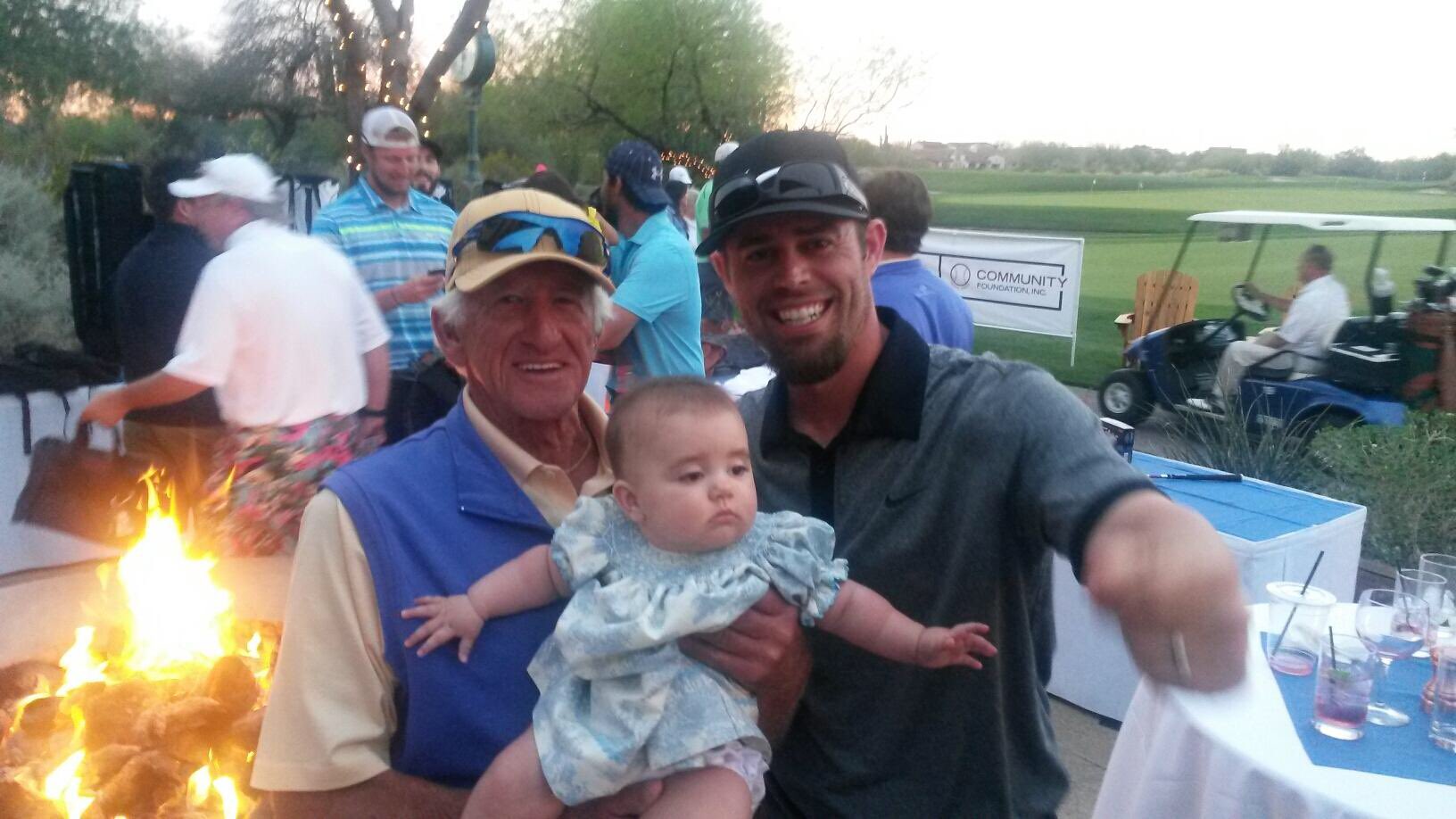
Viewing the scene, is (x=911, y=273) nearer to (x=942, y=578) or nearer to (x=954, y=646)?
(x=942, y=578)

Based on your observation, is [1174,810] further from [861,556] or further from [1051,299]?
[1051,299]

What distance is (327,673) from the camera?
5.68 ft

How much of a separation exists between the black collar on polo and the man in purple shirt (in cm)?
242

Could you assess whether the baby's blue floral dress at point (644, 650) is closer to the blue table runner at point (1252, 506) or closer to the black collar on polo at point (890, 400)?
the black collar on polo at point (890, 400)

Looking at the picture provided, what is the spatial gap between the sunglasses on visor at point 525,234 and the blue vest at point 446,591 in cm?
45

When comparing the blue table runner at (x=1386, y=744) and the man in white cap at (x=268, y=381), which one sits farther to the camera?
the man in white cap at (x=268, y=381)

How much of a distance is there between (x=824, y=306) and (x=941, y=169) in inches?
706

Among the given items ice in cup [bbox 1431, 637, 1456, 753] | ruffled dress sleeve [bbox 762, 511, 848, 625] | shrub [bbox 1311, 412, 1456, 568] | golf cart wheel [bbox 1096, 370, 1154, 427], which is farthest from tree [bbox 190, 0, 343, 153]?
ice in cup [bbox 1431, 637, 1456, 753]

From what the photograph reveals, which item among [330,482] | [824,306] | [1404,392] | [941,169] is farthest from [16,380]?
[941,169]

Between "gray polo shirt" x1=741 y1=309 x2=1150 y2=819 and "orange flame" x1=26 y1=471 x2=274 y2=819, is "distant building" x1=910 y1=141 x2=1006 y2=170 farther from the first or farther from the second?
"gray polo shirt" x1=741 y1=309 x2=1150 y2=819

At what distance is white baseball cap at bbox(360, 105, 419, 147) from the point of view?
17.0 ft

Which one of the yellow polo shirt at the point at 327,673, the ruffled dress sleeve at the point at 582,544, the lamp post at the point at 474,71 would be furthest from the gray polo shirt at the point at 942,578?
the lamp post at the point at 474,71

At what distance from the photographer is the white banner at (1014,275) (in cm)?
1269

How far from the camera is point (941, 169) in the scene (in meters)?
18.9
